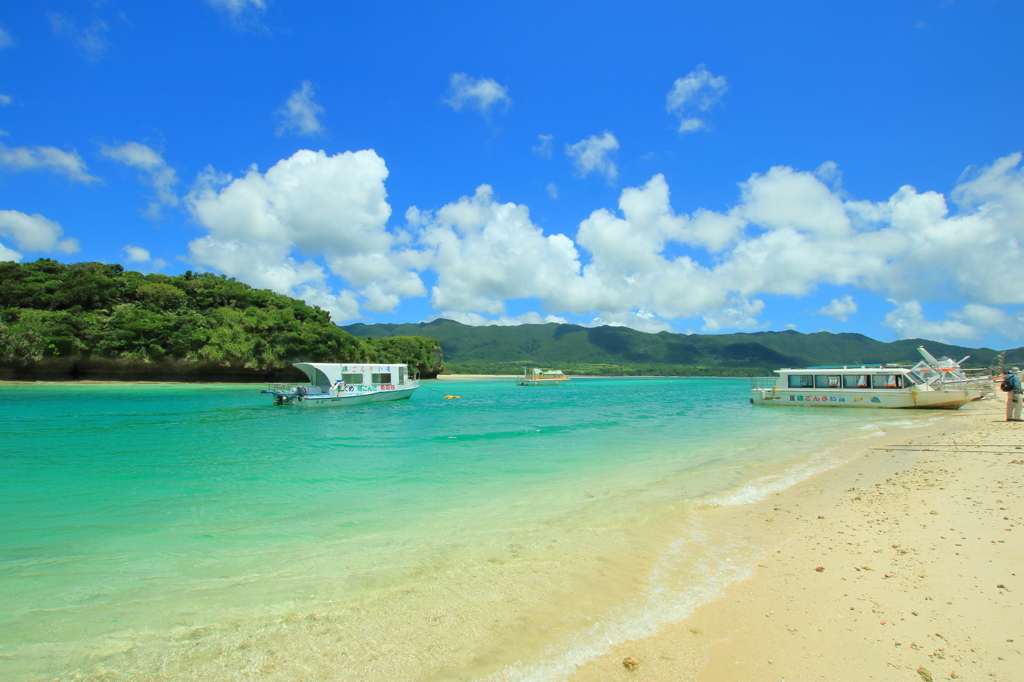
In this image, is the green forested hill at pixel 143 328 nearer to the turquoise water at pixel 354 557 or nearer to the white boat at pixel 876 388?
the turquoise water at pixel 354 557

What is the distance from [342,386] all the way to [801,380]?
38746 mm

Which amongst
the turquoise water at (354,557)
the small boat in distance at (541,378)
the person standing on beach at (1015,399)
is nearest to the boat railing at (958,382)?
the person standing on beach at (1015,399)

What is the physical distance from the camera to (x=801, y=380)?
123 feet

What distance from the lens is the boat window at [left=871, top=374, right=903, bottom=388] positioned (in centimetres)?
3231

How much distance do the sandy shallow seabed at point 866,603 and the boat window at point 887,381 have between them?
29.1m

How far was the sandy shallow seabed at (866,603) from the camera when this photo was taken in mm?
3598

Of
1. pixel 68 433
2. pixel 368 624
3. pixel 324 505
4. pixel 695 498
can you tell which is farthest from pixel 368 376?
pixel 368 624

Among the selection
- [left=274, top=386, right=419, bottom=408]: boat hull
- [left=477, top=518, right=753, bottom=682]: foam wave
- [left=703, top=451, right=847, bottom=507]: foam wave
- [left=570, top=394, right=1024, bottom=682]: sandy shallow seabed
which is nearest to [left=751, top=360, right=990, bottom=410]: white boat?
[left=703, top=451, right=847, bottom=507]: foam wave

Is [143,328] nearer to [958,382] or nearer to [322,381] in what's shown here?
[322,381]

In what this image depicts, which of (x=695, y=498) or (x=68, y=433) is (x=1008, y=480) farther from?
(x=68, y=433)

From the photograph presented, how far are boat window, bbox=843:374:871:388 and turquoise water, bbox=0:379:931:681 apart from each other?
75.7 feet

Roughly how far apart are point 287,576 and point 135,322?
258ft

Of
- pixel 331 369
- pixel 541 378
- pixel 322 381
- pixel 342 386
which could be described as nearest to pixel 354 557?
pixel 342 386

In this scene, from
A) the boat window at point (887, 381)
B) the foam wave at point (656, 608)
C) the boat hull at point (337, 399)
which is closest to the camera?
the foam wave at point (656, 608)
